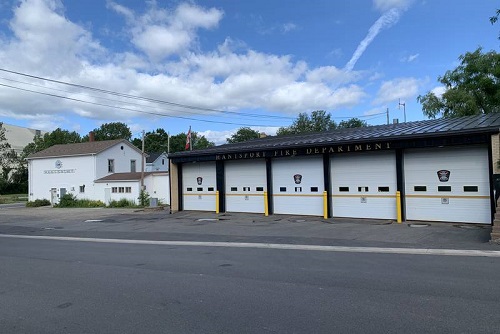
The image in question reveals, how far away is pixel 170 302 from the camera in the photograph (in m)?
6.27

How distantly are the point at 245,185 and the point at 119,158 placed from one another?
81.1ft

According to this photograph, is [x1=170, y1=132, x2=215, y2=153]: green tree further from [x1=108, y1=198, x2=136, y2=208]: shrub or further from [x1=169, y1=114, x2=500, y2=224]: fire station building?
[x1=169, y1=114, x2=500, y2=224]: fire station building

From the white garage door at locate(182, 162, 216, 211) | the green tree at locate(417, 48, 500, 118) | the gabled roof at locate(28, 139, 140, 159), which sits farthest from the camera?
the gabled roof at locate(28, 139, 140, 159)

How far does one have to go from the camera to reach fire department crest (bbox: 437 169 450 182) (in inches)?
638

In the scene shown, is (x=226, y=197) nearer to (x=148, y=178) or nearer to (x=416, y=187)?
(x=416, y=187)

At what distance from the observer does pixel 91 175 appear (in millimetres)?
39594

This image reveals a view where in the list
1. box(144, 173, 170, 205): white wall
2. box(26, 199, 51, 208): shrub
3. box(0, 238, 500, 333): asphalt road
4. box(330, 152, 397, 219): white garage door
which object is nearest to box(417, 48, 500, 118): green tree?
box(330, 152, 397, 219): white garage door

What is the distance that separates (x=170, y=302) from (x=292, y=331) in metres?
2.19

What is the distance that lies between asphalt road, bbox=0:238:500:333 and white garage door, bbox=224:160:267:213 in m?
11.8

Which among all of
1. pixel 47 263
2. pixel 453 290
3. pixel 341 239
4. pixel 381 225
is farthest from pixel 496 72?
pixel 47 263

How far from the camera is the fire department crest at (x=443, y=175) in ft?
53.2

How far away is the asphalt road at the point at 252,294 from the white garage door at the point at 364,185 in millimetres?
8166

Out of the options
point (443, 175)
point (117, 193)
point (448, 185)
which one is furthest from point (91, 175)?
point (448, 185)

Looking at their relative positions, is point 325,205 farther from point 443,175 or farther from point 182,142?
point 182,142
